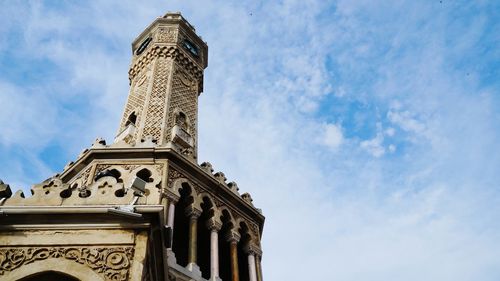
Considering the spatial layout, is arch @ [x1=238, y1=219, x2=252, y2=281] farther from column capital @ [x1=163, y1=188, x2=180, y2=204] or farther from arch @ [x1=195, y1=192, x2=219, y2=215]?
column capital @ [x1=163, y1=188, x2=180, y2=204]

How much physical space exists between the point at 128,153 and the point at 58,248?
7280 millimetres

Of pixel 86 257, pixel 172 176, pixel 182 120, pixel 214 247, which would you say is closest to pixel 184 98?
pixel 182 120

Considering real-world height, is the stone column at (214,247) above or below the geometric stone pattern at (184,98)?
below

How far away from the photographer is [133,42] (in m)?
20.2

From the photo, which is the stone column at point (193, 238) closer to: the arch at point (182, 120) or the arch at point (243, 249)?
the arch at point (243, 249)

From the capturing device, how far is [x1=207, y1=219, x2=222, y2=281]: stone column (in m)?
11.1

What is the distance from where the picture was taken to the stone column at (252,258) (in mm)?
12227

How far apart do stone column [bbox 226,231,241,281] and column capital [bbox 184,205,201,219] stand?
1022 millimetres

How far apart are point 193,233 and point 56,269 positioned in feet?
21.2

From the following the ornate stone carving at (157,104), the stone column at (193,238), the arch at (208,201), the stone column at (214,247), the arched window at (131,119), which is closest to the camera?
the stone column at (193,238)

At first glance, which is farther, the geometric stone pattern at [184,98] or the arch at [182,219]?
the geometric stone pattern at [184,98]

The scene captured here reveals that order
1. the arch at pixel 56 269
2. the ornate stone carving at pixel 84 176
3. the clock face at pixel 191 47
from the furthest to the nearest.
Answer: the clock face at pixel 191 47 → the ornate stone carving at pixel 84 176 → the arch at pixel 56 269

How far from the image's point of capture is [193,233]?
1149 centimetres

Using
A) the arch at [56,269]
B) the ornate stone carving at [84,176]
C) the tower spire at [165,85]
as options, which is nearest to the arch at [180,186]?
the tower spire at [165,85]
